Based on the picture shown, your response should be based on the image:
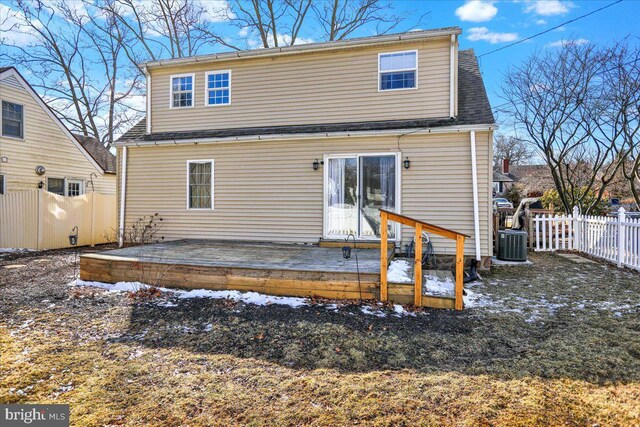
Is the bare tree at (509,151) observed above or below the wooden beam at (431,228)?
above

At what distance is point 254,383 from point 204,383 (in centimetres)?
42

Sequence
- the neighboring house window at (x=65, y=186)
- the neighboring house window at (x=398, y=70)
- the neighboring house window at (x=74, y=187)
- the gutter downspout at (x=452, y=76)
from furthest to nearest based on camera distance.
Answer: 1. the neighboring house window at (x=74, y=187)
2. the neighboring house window at (x=65, y=186)
3. the neighboring house window at (x=398, y=70)
4. the gutter downspout at (x=452, y=76)

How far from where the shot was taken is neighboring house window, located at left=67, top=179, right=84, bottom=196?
48.2ft

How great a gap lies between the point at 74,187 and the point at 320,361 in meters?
15.9

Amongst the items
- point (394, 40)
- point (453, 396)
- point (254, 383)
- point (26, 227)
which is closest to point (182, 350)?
point (254, 383)

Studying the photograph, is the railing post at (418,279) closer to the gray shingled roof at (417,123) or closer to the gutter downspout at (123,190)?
the gray shingled roof at (417,123)

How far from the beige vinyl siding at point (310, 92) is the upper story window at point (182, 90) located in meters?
0.14

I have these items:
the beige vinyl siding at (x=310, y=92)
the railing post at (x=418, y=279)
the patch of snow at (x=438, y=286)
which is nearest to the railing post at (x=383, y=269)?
the railing post at (x=418, y=279)

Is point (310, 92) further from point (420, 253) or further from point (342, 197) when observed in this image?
point (420, 253)

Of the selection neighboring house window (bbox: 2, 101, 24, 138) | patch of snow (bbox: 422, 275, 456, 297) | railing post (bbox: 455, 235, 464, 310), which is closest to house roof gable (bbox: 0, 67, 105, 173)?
neighboring house window (bbox: 2, 101, 24, 138)

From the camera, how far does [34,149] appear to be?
1321 centimetres

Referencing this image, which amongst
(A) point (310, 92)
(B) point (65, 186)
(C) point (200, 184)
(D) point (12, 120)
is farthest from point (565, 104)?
(D) point (12, 120)

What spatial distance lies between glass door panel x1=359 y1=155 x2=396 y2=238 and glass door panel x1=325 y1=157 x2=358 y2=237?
0.17 meters

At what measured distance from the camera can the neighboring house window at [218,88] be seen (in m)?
9.50
